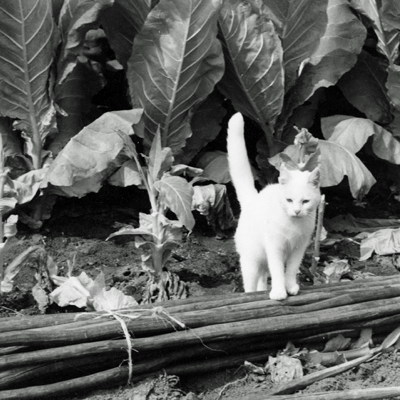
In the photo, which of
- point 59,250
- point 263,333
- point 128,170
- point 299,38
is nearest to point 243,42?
point 299,38

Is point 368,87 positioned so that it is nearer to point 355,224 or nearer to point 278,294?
point 355,224

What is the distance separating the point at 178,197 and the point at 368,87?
187cm

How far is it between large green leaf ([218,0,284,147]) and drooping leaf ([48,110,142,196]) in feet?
2.59

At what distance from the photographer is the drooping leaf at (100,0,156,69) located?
4.02 meters

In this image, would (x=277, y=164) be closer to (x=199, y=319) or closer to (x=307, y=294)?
(x=307, y=294)

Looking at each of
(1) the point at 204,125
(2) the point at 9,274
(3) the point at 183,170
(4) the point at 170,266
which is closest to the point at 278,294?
(4) the point at 170,266

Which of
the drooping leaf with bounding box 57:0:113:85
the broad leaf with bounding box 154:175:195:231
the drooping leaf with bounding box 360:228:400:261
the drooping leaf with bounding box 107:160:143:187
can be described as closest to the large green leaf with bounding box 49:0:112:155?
the drooping leaf with bounding box 57:0:113:85

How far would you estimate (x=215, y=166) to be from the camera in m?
4.11

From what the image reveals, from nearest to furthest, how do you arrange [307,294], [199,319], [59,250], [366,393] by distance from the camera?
[366,393] → [199,319] → [307,294] → [59,250]

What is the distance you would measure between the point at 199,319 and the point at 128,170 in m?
1.27

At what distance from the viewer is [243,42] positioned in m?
4.12

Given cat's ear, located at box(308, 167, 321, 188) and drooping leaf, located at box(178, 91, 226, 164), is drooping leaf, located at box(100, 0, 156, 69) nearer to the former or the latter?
drooping leaf, located at box(178, 91, 226, 164)

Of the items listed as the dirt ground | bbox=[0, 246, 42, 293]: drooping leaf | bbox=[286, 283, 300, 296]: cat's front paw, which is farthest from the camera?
bbox=[0, 246, 42, 293]: drooping leaf

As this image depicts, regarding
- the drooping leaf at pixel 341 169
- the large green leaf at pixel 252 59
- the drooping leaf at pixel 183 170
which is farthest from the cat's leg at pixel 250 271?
the large green leaf at pixel 252 59
